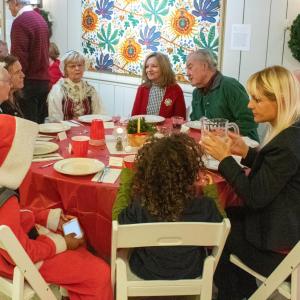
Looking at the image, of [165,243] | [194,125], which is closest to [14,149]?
[165,243]

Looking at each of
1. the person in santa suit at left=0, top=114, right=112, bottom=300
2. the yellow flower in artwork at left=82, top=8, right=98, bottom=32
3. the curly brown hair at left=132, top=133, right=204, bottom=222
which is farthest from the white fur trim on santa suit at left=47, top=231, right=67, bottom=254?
the yellow flower in artwork at left=82, top=8, right=98, bottom=32

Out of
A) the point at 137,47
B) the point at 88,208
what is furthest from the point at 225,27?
the point at 88,208

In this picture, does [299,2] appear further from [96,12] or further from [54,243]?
[54,243]

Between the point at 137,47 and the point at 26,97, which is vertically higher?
the point at 137,47

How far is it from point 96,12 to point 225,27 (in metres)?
1.67

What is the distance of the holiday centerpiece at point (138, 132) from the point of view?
221 cm

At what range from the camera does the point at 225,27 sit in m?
3.91

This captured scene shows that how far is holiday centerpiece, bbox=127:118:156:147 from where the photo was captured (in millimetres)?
2211

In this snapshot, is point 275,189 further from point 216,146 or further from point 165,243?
point 165,243

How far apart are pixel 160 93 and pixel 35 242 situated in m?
2.03

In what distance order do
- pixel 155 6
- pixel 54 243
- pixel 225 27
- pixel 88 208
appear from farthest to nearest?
1. pixel 155 6
2. pixel 225 27
3. pixel 88 208
4. pixel 54 243

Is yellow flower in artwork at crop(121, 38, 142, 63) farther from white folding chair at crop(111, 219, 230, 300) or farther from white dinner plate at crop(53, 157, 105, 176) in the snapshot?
white folding chair at crop(111, 219, 230, 300)

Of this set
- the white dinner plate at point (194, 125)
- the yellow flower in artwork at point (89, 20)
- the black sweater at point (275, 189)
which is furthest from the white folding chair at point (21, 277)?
the yellow flower in artwork at point (89, 20)

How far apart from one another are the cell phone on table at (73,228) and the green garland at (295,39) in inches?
96.8
